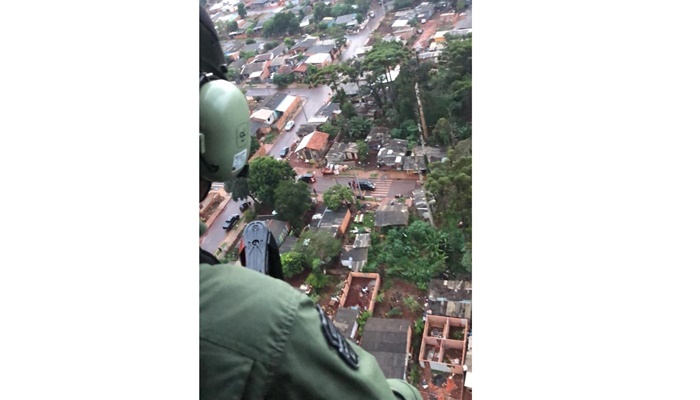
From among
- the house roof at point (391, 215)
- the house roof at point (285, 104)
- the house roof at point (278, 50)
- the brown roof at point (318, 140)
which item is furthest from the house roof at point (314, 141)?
the house roof at point (278, 50)

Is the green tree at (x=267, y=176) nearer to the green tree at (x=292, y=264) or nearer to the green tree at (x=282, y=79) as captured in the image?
the green tree at (x=292, y=264)

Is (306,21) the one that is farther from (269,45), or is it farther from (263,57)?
(263,57)


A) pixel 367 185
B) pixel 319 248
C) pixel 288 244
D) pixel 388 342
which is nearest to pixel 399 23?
pixel 367 185

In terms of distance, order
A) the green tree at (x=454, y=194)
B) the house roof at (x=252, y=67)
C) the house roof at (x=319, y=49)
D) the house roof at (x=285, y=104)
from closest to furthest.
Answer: the green tree at (x=454, y=194) < the house roof at (x=285, y=104) < the house roof at (x=252, y=67) < the house roof at (x=319, y=49)

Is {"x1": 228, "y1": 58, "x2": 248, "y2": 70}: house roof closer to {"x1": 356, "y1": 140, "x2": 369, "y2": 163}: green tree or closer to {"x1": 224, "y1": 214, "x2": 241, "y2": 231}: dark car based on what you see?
{"x1": 356, "y1": 140, "x2": 369, "y2": 163}: green tree

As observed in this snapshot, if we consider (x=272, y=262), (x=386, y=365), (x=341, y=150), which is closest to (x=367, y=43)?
(x=341, y=150)
